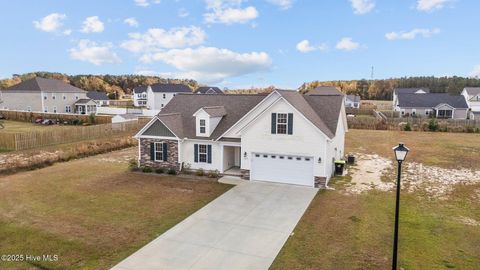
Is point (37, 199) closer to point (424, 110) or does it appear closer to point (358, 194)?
point (358, 194)

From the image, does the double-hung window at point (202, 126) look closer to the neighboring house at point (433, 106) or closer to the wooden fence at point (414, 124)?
the wooden fence at point (414, 124)

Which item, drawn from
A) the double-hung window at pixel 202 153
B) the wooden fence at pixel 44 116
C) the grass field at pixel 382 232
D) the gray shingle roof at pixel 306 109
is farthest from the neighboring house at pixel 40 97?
the grass field at pixel 382 232

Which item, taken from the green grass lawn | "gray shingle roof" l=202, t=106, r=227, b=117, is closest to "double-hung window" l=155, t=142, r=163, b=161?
the green grass lawn

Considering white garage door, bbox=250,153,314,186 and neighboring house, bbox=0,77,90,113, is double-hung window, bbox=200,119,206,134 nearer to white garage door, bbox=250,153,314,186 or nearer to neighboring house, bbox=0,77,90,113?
white garage door, bbox=250,153,314,186

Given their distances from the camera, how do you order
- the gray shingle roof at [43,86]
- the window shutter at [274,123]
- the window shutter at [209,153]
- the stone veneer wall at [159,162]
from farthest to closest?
1. the gray shingle roof at [43,86]
2. the stone veneer wall at [159,162]
3. the window shutter at [209,153]
4. the window shutter at [274,123]

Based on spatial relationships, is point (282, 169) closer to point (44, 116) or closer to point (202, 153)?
point (202, 153)

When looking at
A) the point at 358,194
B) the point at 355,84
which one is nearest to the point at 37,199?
the point at 358,194

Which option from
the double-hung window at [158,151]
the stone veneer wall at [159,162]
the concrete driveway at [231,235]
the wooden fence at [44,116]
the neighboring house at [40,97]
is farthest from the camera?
the neighboring house at [40,97]
